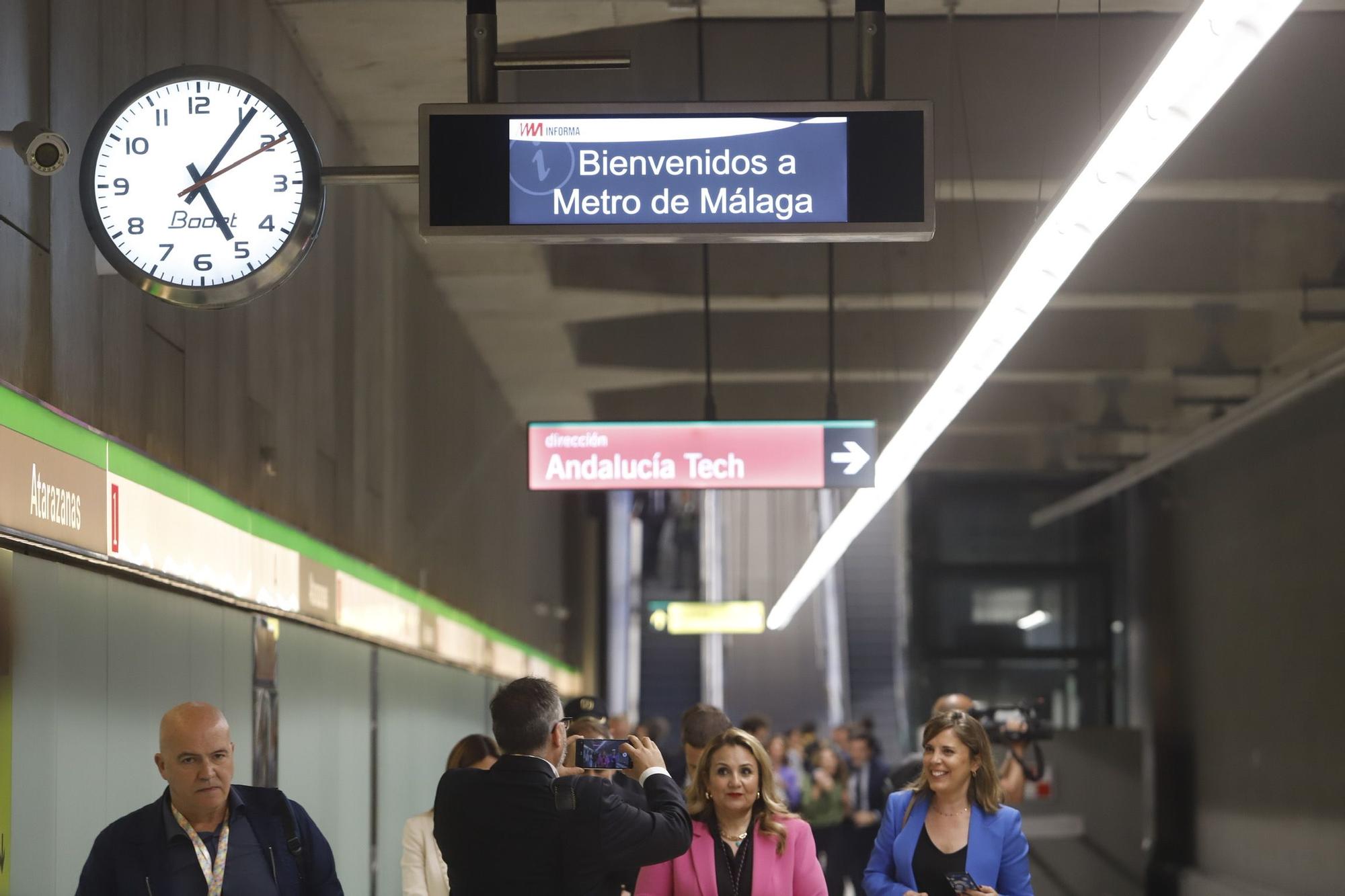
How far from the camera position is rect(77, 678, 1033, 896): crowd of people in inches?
136

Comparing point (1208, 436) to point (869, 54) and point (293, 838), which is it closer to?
point (869, 54)

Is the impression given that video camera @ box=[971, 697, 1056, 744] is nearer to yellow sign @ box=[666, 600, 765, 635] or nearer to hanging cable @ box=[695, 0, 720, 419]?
hanging cable @ box=[695, 0, 720, 419]

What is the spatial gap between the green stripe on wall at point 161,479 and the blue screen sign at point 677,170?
121cm

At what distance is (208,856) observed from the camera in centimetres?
346

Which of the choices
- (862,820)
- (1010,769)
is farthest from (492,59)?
(862,820)

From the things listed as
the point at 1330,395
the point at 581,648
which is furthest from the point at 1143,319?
the point at 581,648

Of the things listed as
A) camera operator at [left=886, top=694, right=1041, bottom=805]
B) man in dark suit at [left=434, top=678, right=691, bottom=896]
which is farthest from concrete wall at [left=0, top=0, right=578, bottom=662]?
camera operator at [left=886, top=694, right=1041, bottom=805]

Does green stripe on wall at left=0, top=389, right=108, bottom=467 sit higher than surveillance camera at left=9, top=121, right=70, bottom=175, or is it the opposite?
surveillance camera at left=9, top=121, right=70, bottom=175

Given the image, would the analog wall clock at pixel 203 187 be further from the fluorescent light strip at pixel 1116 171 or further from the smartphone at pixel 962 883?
the smartphone at pixel 962 883

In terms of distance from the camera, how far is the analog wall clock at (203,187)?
430 cm

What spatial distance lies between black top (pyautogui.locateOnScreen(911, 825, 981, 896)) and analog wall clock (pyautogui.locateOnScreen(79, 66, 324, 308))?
2.27 meters

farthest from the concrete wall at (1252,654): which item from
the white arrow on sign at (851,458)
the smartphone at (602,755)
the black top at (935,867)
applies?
the smartphone at (602,755)

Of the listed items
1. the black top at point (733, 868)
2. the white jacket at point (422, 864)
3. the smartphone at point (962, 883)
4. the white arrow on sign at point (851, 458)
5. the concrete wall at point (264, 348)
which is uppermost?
the concrete wall at point (264, 348)

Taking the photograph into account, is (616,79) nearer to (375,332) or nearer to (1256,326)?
(375,332)
